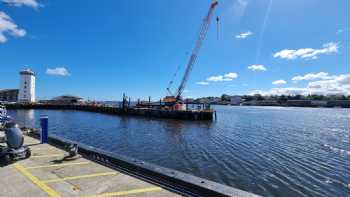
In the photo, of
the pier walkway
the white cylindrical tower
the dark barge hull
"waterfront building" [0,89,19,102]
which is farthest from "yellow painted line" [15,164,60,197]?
"waterfront building" [0,89,19,102]

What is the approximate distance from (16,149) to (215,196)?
23.0 ft

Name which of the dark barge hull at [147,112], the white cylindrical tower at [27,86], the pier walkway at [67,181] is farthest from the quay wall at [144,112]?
the pier walkway at [67,181]

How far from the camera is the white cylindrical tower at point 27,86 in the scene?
85.4 meters

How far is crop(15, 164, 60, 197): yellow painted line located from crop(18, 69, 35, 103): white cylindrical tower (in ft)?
314

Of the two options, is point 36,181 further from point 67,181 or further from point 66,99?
point 66,99

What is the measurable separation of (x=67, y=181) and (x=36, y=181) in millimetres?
784

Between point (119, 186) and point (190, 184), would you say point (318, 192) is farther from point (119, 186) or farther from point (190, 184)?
point (119, 186)

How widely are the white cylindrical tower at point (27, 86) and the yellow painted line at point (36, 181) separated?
95.6 meters

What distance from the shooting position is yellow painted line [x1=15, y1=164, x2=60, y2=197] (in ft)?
16.4

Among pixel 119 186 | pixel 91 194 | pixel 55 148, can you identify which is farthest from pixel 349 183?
pixel 55 148

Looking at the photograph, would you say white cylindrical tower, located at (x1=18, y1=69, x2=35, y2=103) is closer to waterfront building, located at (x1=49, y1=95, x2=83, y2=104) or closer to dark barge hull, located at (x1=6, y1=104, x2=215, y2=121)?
dark barge hull, located at (x1=6, y1=104, x2=215, y2=121)

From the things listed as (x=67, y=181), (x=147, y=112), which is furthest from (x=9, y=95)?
(x=67, y=181)

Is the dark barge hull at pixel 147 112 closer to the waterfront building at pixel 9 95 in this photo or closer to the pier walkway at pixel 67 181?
the waterfront building at pixel 9 95

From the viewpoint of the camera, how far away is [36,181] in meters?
5.70
